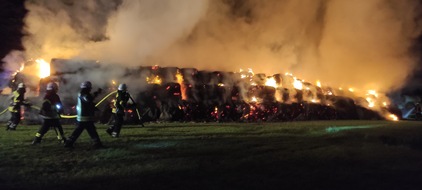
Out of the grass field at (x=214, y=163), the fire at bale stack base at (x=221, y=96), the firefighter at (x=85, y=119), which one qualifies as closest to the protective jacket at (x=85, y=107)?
the firefighter at (x=85, y=119)

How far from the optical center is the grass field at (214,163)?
6430 millimetres

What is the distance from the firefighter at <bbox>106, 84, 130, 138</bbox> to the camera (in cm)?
1265

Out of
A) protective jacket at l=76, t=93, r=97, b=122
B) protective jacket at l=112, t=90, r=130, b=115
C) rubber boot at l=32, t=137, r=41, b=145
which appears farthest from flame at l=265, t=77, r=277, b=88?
rubber boot at l=32, t=137, r=41, b=145

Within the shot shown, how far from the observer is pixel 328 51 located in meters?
32.9

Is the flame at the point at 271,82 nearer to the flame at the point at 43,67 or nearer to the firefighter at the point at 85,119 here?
the flame at the point at 43,67

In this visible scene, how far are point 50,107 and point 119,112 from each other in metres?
2.50

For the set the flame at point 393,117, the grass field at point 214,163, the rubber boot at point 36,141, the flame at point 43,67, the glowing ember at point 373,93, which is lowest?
the grass field at point 214,163

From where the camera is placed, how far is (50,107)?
36.6 ft

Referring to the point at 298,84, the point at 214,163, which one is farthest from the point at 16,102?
the point at 298,84

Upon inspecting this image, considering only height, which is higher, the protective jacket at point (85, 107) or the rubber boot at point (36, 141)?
the protective jacket at point (85, 107)

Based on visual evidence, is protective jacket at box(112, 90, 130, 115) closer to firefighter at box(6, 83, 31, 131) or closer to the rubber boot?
the rubber boot

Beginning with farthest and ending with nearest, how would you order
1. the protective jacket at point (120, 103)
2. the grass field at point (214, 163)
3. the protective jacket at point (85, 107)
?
the protective jacket at point (120, 103) < the protective jacket at point (85, 107) < the grass field at point (214, 163)

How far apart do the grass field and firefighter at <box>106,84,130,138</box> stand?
0.79 meters

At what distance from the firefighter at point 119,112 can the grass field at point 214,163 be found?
0.79 meters
